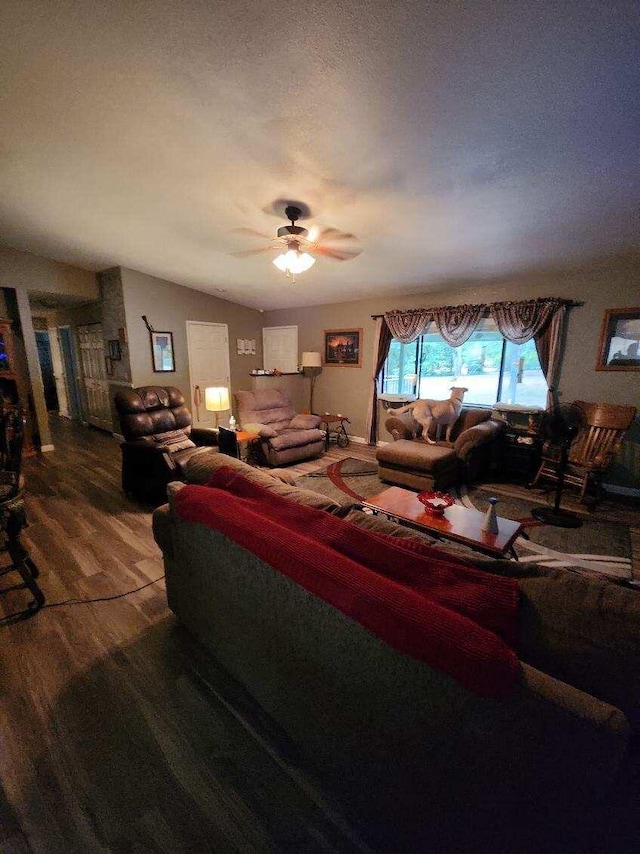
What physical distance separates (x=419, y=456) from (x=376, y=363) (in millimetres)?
2239

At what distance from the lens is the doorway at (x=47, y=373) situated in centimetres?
834

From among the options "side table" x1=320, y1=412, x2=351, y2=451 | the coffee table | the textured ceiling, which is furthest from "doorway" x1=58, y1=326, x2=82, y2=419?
the coffee table

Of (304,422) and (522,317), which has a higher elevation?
(522,317)

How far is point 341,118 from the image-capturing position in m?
1.87

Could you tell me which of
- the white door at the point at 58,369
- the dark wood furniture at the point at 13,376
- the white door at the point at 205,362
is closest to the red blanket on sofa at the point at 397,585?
the dark wood furniture at the point at 13,376

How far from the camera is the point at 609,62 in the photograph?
1456 mm

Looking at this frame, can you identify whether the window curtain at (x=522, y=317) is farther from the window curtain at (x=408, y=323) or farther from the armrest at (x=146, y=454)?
the armrest at (x=146, y=454)

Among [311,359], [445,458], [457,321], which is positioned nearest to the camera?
[445,458]

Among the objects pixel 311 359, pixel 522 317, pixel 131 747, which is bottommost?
pixel 131 747

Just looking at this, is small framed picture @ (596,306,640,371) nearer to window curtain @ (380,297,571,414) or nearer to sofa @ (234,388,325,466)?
window curtain @ (380,297,571,414)

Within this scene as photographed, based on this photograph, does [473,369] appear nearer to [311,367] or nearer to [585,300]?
[585,300]

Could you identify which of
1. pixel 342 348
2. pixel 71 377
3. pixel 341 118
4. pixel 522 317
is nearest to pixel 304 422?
pixel 342 348

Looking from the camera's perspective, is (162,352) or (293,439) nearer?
(293,439)

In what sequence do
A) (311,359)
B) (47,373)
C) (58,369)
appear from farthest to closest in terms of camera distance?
(47,373) → (58,369) → (311,359)
